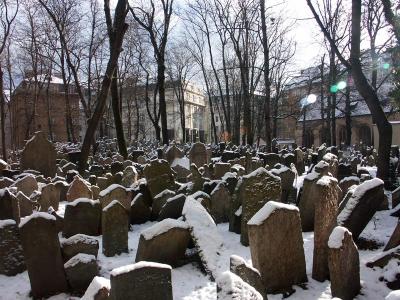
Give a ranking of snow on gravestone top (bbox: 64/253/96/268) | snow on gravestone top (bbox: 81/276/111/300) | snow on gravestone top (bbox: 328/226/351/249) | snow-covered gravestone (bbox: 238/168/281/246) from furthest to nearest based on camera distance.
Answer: snow-covered gravestone (bbox: 238/168/281/246)
snow on gravestone top (bbox: 64/253/96/268)
snow on gravestone top (bbox: 328/226/351/249)
snow on gravestone top (bbox: 81/276/111/300)

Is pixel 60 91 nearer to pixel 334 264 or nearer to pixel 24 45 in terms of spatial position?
pixel 24 45

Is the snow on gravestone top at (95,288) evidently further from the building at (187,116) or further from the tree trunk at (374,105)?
the building at (187,116)

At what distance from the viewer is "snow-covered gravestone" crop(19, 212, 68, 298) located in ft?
13.2

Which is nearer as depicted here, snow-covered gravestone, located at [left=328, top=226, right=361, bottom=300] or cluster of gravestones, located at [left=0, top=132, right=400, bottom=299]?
cluster of gravestones, located at [left=0, top=132, right=400, bottom=299]

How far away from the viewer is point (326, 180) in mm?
4223

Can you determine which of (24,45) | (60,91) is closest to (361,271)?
(24,45)

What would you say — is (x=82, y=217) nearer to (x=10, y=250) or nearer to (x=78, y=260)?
(x=10, y=250)

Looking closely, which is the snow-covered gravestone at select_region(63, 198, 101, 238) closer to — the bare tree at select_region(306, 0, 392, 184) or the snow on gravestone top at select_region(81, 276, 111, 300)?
the snow on gravestone top at select_region(81, 276, 111, 300)

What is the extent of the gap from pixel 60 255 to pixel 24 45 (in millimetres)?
27952

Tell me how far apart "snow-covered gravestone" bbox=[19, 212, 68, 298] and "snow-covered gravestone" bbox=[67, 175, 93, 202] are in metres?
3.11

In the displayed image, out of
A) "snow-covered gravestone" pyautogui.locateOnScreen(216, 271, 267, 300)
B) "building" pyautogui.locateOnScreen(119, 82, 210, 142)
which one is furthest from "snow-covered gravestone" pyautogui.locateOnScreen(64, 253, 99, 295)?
"building" pyautogui.locateOnScreen(119, 82, 210, 142)

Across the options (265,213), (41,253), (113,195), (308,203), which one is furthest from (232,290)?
(113,195)

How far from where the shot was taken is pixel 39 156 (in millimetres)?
10859

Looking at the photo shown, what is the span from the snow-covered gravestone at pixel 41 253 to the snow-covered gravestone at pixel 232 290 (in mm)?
2140
